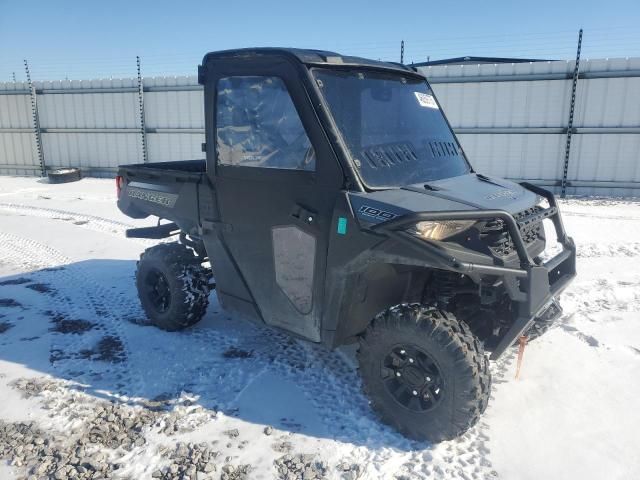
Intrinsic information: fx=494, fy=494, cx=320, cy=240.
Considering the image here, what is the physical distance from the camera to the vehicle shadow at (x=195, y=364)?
309 centimetres

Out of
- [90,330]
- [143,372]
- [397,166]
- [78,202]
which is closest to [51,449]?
[143,372]

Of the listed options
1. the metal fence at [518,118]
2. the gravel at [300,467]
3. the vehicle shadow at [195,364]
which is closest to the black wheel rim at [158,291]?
the vehicle shadow at [195,364]

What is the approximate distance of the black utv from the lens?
8.70 ft

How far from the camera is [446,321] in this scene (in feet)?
8.89

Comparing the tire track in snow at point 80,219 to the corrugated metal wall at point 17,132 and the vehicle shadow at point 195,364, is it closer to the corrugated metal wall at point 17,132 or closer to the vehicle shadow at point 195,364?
the vehicle shadow at point 195,364

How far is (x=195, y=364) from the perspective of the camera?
3.73 m

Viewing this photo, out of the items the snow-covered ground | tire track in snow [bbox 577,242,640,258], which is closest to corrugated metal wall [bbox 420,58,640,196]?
tire track in snow [bbox 577,242,640,258]

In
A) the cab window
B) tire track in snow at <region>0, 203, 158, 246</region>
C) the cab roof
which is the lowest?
tire track in snow at <region>0, 203, 158, 246</region>

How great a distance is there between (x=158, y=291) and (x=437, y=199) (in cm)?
278

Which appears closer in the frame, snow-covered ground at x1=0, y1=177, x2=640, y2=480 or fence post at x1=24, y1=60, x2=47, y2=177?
snow-covered ground at x1=0, y1=177, x2=640, y2=480

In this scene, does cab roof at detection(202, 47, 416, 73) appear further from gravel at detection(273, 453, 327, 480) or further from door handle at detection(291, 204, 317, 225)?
gravel at detection(273, 453, 327, 480)

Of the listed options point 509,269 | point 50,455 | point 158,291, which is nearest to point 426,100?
point 509,269

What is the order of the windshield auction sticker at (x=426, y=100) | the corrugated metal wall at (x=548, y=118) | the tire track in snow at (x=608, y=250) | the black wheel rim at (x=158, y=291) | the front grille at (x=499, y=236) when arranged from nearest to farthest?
the front grille at (x=499, y=236), the windshield auction sticker at (x=426, y=100), the black wheel rim at (x=158, y=291), the tire track in snow at (x=608, y=250), the corrugated metal wall at (x=548, y=118)

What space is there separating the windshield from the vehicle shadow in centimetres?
146
